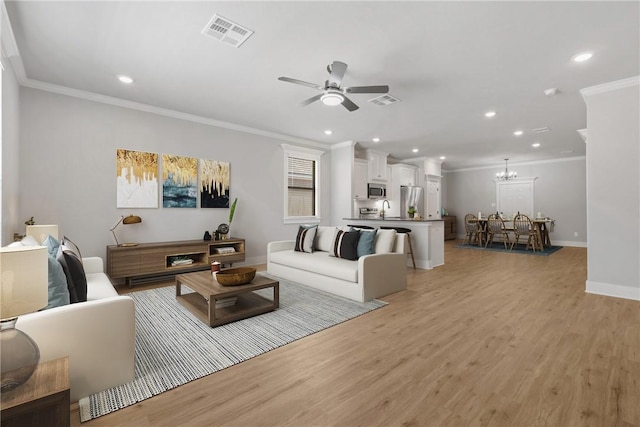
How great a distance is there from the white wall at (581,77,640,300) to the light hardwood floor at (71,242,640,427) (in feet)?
1.86

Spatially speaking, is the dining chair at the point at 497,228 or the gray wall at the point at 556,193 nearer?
the dining chair at the point at 497,228

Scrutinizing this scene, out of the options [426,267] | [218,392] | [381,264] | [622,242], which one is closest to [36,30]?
[218,392]

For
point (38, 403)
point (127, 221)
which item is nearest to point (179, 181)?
point (127, 221)

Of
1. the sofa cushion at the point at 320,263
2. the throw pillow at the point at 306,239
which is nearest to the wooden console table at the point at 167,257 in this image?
the sofa cushion at the point at 320,263

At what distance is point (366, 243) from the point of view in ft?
12.6

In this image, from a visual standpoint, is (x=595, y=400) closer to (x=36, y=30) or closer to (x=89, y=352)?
(x=89, y=352)

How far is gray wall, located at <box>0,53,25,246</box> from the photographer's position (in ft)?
9.31

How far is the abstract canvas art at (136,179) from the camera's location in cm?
430

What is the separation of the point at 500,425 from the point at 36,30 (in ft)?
14.8

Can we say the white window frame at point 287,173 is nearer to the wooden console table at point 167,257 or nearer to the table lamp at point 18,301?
the wooden console table at point 167,257

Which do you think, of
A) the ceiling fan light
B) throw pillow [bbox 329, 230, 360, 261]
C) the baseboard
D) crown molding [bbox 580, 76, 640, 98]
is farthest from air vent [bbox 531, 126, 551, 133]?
the ceiling fan light

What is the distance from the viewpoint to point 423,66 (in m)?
3.20

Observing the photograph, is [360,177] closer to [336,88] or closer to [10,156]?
[336,88]

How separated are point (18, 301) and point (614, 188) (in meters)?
5.44
